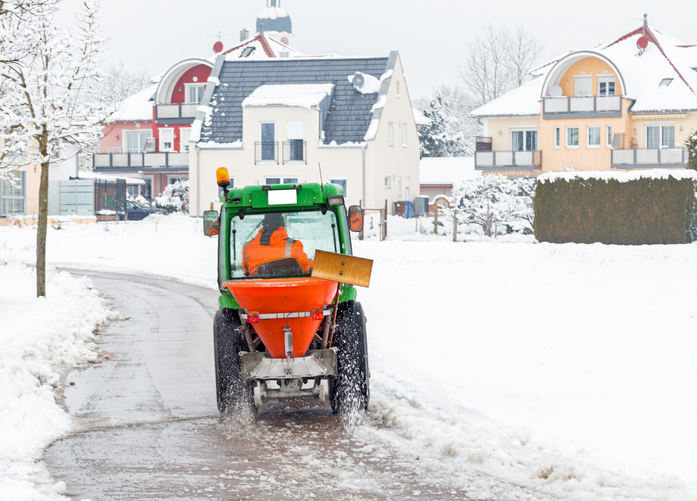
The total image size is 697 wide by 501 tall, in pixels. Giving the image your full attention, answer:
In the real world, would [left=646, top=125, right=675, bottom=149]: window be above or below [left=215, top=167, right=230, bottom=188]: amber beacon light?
above

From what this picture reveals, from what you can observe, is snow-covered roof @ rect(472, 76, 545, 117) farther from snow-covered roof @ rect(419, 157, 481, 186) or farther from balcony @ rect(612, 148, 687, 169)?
snow-covered roof @ rect(419, 157, 481, 186)

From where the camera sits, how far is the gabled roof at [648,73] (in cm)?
4834

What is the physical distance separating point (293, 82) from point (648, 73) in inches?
762

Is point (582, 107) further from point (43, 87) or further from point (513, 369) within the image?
point (513, 369)

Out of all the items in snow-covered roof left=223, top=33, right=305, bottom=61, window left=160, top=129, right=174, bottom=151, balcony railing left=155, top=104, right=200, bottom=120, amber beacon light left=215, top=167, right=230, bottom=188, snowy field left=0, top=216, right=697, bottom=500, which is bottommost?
snowy field left=0, top=216, right=697, bottom=500

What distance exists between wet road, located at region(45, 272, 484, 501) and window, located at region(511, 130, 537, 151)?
140 feet

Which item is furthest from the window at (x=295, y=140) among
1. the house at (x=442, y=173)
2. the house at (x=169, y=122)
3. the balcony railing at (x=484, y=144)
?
the house at (x=442, y=173)

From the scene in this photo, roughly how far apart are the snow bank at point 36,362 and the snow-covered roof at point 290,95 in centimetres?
A: 2683

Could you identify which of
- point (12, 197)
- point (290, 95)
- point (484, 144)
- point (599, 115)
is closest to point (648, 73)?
point (599, 115)

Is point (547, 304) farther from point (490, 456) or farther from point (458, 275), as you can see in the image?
point (490, 456)

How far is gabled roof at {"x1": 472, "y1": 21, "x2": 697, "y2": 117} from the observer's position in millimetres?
48344

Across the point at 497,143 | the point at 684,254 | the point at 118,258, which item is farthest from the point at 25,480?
the point at 497,143

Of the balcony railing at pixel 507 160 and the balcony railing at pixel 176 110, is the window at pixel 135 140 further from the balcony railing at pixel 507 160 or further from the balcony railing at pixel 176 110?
the balcony railing at pixel 507 160

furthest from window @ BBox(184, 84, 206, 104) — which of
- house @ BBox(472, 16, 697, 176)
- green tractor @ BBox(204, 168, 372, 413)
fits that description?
green tractor @ BBox(204, 168, 372, 413)
